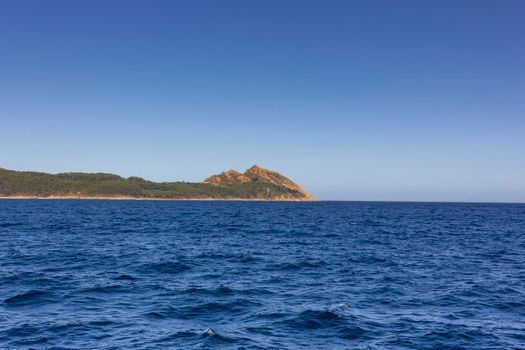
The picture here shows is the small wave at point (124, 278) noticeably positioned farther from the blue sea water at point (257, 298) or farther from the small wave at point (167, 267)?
the small wave at point (167, 267)

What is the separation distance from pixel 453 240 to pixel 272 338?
1939 inches

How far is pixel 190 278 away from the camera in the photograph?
28688 millimetres

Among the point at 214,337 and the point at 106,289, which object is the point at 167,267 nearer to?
the point at 106,289

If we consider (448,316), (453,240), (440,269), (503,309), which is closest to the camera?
(448,316)

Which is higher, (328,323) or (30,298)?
(328,323)

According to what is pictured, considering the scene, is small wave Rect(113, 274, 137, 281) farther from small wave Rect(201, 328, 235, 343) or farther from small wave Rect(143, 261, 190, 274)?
small wave Rect(201, 328, 235, 343)

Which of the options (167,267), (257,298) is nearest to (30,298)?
(167,267)

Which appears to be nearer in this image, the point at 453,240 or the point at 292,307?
the point at 292,307

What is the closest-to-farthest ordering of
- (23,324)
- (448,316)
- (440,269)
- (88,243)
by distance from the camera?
(23,324) < (448,316) < (440,269) < (88,243)

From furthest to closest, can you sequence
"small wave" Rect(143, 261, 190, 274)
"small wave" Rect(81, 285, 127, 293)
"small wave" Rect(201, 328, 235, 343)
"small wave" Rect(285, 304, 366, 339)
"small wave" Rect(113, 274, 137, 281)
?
"small wave" Rect(143, 261, 190, 274) → "small wave" Rect(113, 274, 137, 281) → "small wave" Rect(81, 285, 127, 293) → "small wave" Rect(285, 304, 366, 339) → "small wave" Rect(201, 328, 235, 343)

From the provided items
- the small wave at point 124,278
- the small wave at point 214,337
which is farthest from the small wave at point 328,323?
the small wave at point 124,278

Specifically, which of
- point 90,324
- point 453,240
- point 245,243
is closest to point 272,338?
point 90,324

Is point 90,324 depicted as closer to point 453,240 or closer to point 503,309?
point 503,309

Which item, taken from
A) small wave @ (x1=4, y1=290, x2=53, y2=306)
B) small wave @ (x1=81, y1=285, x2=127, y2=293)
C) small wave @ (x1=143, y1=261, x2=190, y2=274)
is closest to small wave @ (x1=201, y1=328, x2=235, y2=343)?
small wave @ (x1=81, y1=285, x2=127, y2=293)
